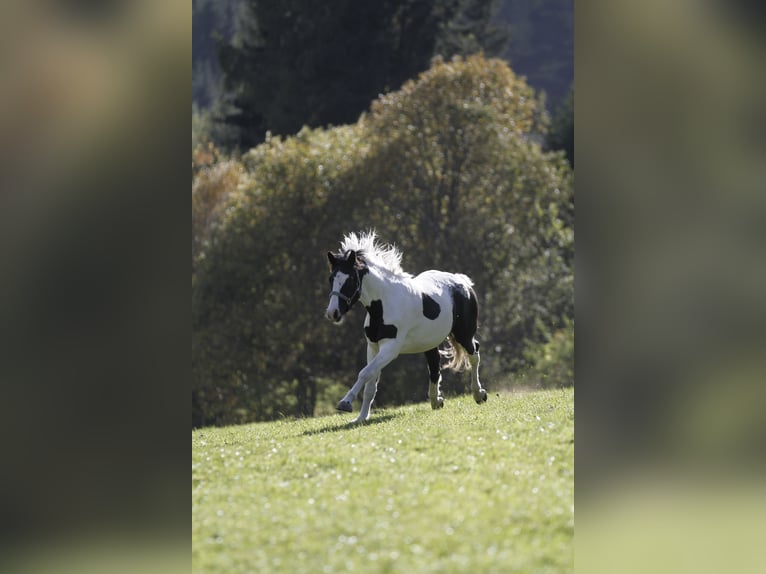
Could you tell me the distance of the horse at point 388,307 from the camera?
46.9ft

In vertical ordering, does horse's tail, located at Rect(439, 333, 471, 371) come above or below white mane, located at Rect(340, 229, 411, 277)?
below

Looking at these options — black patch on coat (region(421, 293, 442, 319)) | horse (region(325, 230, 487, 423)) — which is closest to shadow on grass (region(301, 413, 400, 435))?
horse (region(325, 230, 487, 423))

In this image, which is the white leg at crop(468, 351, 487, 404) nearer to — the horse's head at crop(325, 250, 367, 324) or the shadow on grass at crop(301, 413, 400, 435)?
the shadow on grass at crop(301, 413, 400, 435)

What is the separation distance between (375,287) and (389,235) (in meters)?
15.6

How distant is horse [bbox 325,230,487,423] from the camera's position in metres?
14.3

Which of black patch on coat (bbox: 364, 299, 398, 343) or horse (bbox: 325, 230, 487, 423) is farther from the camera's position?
black patch on coat (bbox: 364, 299, 398, 343)

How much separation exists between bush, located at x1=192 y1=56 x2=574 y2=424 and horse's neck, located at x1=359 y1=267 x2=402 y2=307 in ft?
49.7

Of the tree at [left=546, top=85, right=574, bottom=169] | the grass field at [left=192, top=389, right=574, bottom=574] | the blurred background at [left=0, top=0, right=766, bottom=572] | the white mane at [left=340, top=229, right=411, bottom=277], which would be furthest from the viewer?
the tree at [left=546, top=85, right=574, bottom=169]

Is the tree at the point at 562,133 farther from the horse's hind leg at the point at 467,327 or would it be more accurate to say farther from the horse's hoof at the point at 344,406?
the horse's hoof at the point at 344,406

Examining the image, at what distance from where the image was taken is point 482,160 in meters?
31.5
